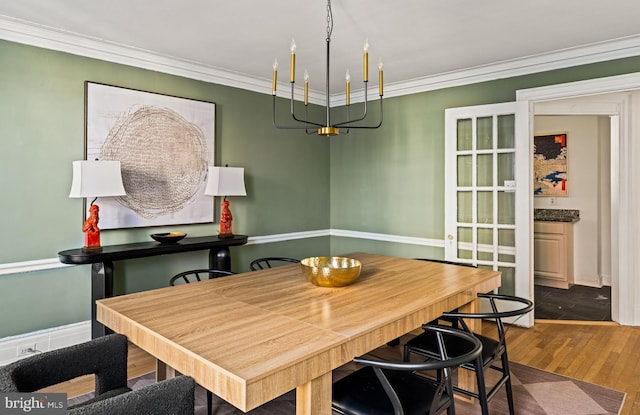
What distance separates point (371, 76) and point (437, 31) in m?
1.18

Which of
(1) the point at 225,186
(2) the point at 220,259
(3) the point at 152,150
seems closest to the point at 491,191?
(1) the point at 225,186

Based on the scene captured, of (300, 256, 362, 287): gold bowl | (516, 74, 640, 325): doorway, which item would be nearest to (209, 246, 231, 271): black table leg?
(300, 256, 362, 287): gold bowl

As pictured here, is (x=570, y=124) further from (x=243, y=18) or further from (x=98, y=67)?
(x=98, y=67)

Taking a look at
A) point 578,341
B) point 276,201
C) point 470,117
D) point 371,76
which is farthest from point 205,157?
point 578,341

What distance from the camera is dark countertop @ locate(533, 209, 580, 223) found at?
17.4 feet

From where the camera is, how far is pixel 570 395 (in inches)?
100

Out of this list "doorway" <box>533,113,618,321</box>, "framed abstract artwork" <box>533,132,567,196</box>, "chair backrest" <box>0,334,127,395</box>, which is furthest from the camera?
"framed abstract artwork" <box>533,132,567,196</box>

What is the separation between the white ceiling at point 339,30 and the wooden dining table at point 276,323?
5.65 ft

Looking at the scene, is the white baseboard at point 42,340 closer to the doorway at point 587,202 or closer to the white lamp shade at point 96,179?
the white lamp shade at point 96,179

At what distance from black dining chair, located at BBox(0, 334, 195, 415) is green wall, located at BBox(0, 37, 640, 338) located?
5.96ft

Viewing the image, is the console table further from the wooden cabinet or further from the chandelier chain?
the wooden cabinet

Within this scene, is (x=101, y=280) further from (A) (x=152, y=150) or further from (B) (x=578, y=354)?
(B) (x=578, y=354)

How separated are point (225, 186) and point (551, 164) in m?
4.57

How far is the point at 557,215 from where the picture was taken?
546 cm
